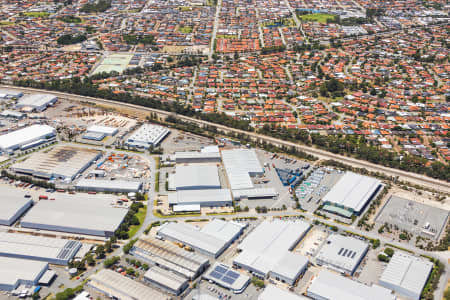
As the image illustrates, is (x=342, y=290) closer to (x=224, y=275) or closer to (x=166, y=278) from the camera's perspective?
(x=224, y=275)

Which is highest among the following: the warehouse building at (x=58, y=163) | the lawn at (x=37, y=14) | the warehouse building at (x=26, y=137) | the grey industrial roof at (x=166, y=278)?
the lawn at (x=37, y=14)

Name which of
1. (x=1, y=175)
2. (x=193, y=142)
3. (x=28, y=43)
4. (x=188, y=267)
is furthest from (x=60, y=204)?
(x=28, y=43)

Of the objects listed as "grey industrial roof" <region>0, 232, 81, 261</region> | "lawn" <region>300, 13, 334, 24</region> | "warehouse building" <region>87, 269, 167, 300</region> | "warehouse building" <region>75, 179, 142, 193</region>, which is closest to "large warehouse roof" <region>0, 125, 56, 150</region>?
"warehouse building" <region>75, 179, 142, 193</region>

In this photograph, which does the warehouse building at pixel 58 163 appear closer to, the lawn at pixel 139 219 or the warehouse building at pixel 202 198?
the lawn at pixel 139 219

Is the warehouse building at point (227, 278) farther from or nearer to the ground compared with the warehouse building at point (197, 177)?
nearer to the ground

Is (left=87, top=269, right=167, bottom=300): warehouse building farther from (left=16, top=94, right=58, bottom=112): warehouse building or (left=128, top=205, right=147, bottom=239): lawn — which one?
(left=16, top=94, right=58, bottom=112): warehouse building

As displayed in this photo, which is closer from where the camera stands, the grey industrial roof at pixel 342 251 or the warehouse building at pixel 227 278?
the warehouse building at pixel 227 278

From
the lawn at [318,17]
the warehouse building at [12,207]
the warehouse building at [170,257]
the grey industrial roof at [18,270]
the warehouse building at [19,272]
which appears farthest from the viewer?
the lawn at [318,17]

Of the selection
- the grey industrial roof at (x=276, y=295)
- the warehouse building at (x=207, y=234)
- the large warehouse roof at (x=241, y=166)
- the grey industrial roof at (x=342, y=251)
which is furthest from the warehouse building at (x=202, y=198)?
the grey industrial roof at (x=276, y=295)
